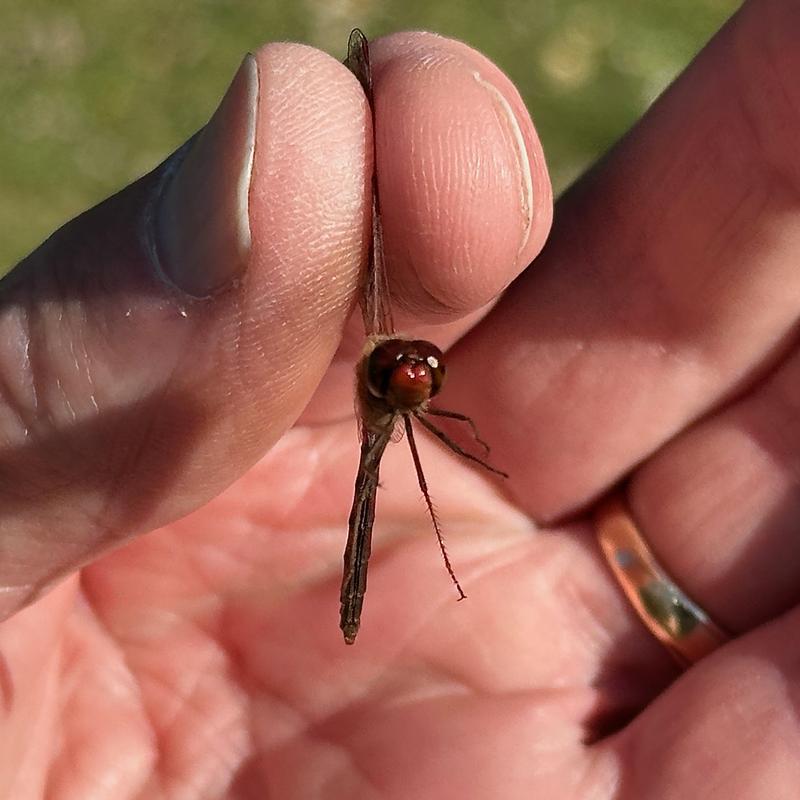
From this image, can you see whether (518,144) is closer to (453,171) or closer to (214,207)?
(453,171)

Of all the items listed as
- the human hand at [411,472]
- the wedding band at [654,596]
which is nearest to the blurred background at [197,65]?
the human hand at [411,472]

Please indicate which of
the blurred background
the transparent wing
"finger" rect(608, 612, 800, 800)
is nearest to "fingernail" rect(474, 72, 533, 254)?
the transparent wing

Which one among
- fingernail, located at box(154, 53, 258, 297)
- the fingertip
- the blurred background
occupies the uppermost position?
the fingertip

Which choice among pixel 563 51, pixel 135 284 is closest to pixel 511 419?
pixel 135 284

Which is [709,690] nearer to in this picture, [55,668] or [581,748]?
[581,748]

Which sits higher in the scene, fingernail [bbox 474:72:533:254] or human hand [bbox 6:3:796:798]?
fingernail [bbox 474:72:533:254]

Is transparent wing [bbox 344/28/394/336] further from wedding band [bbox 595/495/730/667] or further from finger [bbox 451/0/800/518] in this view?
wedding band [bbox 595/495/730/667]

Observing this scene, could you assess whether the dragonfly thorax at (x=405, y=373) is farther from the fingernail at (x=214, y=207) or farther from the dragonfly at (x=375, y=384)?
the fingernail at (x=214, y=207)
